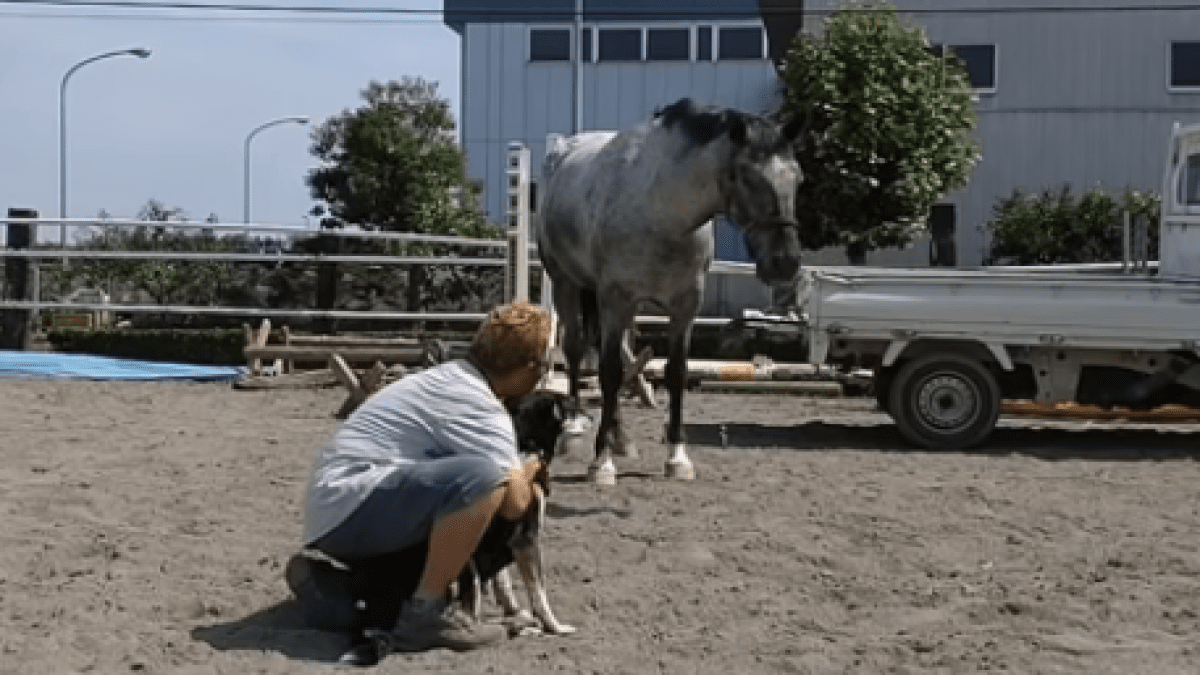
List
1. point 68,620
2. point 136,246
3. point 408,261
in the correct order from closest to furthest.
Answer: point 68,620 → point 408,261 → point 136,246

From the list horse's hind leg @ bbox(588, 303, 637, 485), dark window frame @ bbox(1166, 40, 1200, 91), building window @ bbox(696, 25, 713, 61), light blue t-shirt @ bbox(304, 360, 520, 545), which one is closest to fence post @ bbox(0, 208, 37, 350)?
horse's hind leg @ bbox(588, 303, 637, 485)

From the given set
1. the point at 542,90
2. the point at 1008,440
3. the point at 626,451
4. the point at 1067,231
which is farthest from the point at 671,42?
the point at 626,451

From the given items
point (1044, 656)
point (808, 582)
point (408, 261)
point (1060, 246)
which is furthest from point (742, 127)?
point (1060, 246)

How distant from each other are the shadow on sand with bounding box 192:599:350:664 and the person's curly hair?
1.04 metres

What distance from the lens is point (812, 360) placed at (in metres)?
11.9

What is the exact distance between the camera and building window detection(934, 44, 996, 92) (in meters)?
32.5

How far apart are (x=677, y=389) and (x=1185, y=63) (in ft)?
83.9

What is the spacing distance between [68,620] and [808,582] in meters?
2.77

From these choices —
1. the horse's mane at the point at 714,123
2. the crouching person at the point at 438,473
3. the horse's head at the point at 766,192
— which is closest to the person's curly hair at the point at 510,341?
the crouching person at the point at 438,473

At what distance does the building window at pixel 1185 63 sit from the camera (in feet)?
107

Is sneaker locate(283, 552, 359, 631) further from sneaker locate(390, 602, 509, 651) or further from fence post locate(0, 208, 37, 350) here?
fence post locate(0, 208, 37, 350)

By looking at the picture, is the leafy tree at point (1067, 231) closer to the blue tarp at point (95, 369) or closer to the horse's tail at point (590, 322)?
the blue tarp at point (95, 369)

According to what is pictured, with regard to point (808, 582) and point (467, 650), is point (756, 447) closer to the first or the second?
point (808, 582)

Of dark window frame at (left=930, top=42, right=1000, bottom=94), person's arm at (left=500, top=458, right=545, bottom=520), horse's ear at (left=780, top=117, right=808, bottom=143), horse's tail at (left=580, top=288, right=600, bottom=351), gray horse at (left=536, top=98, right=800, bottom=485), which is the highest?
dark window frame at (left=930, top=42, right=1000, bottom=94)
